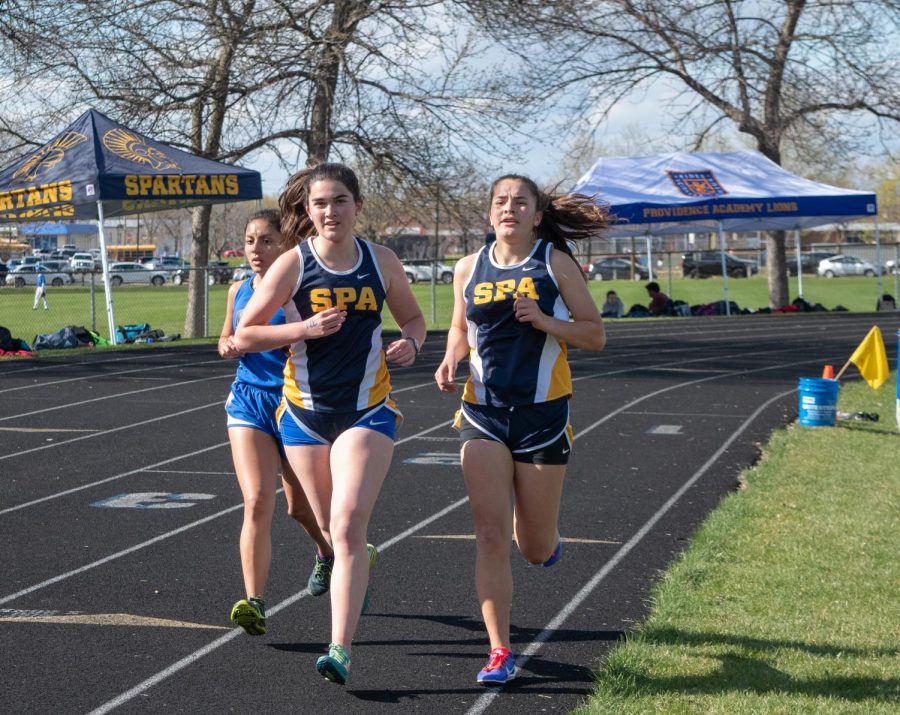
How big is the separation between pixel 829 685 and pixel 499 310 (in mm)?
1865

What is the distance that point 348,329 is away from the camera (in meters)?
4.82

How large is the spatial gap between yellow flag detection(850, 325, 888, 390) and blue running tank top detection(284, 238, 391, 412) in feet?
29.9

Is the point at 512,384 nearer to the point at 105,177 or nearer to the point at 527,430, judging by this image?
the point at 527,430

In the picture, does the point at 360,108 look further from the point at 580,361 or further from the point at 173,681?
the point at 173,681

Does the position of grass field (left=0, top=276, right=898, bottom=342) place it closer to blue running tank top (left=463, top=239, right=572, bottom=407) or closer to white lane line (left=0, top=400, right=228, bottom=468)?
white lane line (left=0, top=400, right=228, bottom=468)

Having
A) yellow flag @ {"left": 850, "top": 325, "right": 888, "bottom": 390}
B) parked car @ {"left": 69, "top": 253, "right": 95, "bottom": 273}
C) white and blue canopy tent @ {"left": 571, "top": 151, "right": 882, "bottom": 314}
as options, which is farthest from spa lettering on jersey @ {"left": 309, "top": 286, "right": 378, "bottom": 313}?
parked car @ {"left": 69, "top": 253, "right": 95, "bottom": 273}

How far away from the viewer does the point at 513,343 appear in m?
4.82

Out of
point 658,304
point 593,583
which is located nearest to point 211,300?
point 658,304

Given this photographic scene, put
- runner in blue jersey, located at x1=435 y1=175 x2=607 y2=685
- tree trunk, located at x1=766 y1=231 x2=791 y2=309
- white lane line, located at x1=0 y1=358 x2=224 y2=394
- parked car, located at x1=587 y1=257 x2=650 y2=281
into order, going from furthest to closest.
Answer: parked car, located at x1=587 y1=257 x2=650 y2=281 → tree trunk, located at x1=766 y1=231 x2=791 y2=309 → white lane line, located at x1=0 y1=358 x2=224 y2=394 → runner in blue jersey, located at x1=435 y1=175 x2=607 y2=685

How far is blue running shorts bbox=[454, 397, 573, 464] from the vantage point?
4.78 m

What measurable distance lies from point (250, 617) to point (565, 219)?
6.93 feet

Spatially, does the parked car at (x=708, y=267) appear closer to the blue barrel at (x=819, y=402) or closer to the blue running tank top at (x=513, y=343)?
the blue barrel at (x=819, y=402)

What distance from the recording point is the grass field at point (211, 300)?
28.4m

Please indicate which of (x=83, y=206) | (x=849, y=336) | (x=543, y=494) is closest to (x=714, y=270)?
(x=849, y=336)
